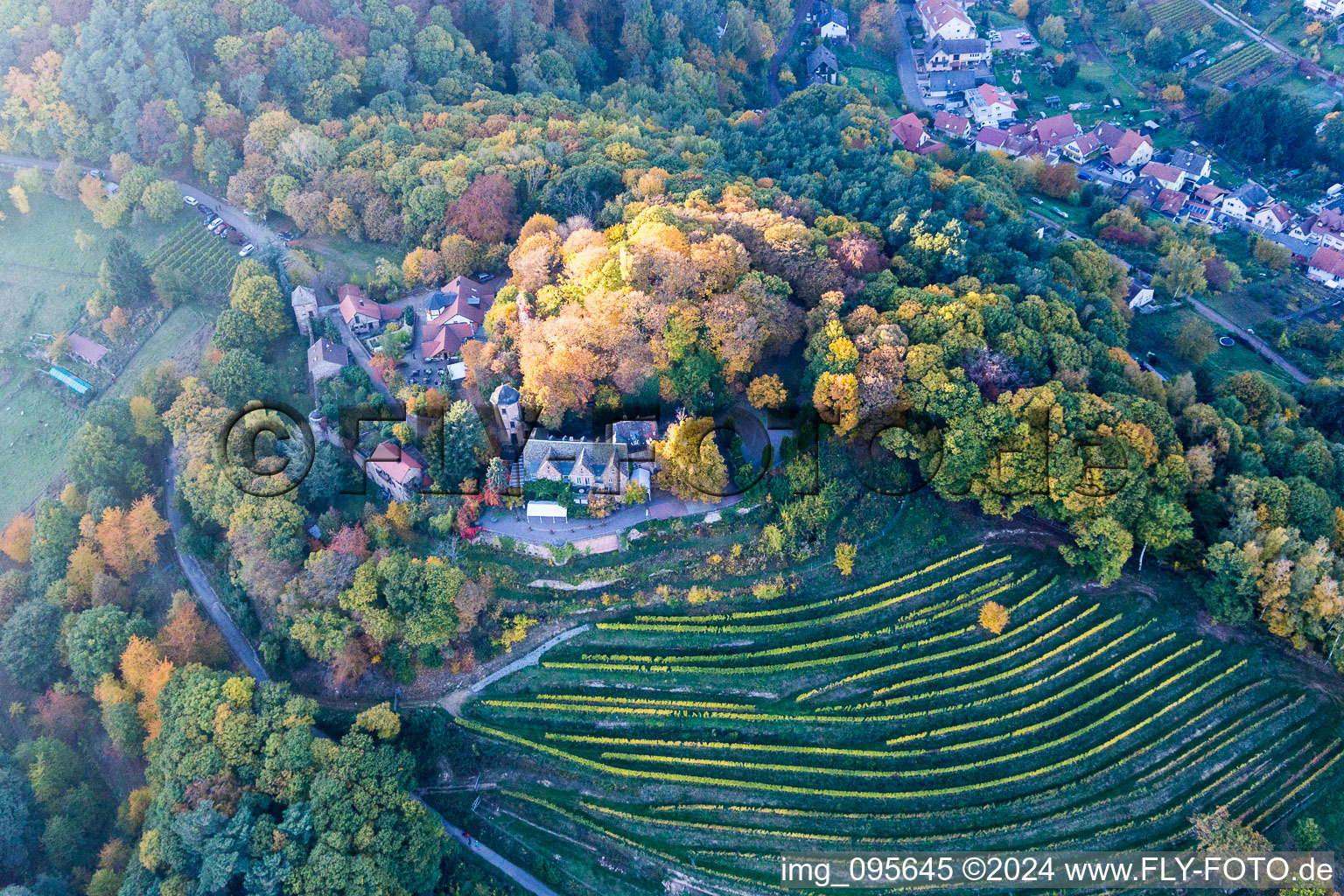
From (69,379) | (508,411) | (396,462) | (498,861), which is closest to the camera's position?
(498,861)

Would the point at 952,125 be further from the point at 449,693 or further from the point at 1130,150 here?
the point at 449,693

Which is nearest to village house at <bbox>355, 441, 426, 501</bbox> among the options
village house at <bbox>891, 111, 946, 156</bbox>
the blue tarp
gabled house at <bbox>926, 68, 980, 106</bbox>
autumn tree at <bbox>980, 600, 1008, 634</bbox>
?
autumn tree at <bbox>980, 600, 1008, 634</bbox>

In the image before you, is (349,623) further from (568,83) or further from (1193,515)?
(568,83)

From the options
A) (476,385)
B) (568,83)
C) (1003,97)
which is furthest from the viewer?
(1003,97)

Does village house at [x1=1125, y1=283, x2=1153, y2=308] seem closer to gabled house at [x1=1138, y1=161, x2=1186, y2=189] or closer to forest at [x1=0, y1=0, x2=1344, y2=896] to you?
forest at [x1=0, y1=0, x2=1344, y2=896]

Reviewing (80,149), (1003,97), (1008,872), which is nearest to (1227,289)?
(1003,97)

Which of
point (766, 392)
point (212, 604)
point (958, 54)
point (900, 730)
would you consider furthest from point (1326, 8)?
point (212, 604)
